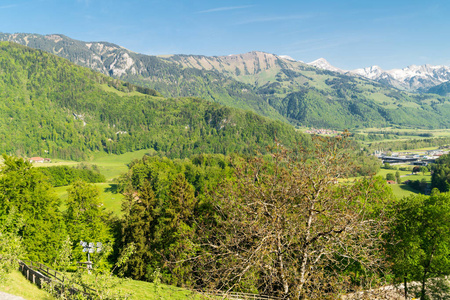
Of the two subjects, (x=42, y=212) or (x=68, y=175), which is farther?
(x=68, y=175)

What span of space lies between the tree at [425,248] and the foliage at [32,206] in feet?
123

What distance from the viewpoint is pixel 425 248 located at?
29.3m

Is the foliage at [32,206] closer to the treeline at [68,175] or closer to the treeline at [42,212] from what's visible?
the treeline at [42,212]

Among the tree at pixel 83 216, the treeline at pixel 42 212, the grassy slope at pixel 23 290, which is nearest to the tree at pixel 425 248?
the grassy slope at pixel 23 290

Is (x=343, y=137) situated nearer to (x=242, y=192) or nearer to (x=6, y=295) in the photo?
(x=242, y=192)

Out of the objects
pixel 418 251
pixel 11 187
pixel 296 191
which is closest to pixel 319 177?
pixel 296 191

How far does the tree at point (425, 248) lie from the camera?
28.0 meters

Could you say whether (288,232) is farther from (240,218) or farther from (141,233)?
(141,233)

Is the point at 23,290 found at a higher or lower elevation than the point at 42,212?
lower

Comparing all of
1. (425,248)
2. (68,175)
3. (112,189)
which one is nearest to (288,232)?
(425,248)

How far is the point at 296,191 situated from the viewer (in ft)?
36.4

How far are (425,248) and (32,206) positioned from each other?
44155 millimetres

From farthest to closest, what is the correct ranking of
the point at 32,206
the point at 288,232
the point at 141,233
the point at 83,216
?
the point at 141,233, the point at 83,216, the point at 32,206, the point at 288,232

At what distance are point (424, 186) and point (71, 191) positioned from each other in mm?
142070
